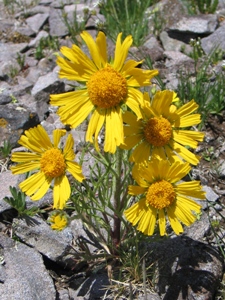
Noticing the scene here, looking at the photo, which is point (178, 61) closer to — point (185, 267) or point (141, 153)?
point (185, 267)

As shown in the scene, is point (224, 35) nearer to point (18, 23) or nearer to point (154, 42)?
point (154, 42)

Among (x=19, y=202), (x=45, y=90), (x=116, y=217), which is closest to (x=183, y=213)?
(x=116, y=217)

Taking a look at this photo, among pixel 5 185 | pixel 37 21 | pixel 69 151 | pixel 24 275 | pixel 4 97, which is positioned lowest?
pixel 24 275

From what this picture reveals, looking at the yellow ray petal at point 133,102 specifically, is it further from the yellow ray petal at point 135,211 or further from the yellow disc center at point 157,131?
the yellow ray petal at point 135,211

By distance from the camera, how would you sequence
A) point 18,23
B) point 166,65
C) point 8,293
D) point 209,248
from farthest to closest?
point 18,23 → point 166,65 → point 209,248 → point 8,293

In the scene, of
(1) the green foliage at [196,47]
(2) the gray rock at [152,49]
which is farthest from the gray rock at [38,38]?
(1) the green foliage at [196,47]

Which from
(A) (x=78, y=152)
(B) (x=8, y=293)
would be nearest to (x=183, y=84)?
(A) (x=78, y=152)
